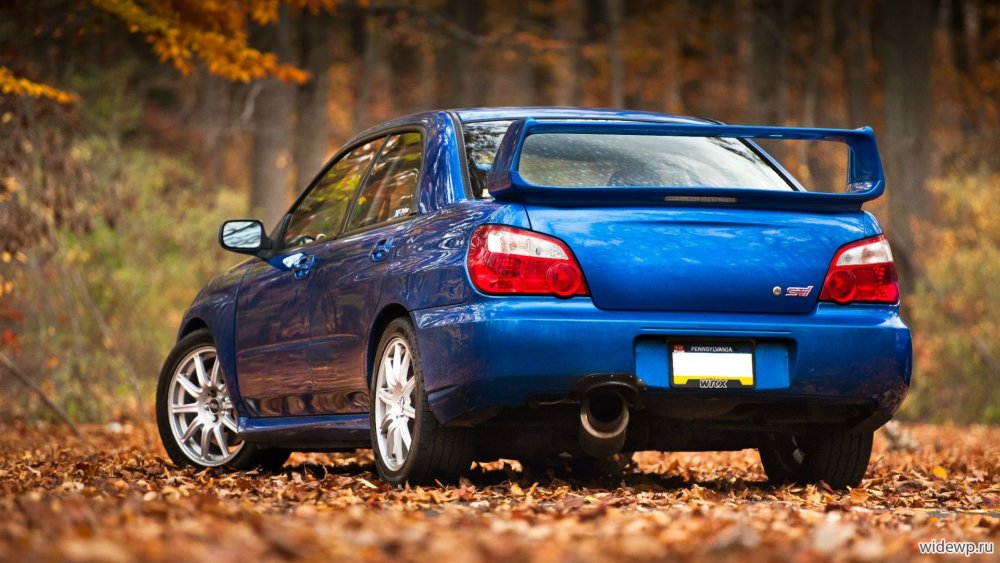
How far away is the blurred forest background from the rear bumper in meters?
5.57

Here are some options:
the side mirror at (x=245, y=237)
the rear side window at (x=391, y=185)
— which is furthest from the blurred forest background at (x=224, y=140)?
the rear side window at (x=391, y=185)

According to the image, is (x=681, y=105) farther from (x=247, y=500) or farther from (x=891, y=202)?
(x=247, y=500)

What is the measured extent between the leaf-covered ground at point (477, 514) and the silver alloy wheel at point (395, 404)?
0.64 feet

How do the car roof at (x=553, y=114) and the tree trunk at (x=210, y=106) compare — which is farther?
the tree trunk at (x=210, y=106)

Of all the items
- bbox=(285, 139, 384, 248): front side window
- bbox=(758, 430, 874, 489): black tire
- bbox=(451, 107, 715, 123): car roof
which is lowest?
bbox=(758, 430, 874, 489): black tire

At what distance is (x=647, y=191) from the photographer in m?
6.36

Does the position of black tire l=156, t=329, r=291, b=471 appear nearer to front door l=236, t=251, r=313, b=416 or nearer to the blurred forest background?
front door l=236, t=251, r=313, b=416

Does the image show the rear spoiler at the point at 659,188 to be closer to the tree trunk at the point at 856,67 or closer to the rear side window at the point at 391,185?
the rear side window at the point at 391,185

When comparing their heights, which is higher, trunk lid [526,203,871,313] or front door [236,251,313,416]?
trunk lid [526,203,871,313]

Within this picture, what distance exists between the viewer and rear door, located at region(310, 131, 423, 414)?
6.98 meters

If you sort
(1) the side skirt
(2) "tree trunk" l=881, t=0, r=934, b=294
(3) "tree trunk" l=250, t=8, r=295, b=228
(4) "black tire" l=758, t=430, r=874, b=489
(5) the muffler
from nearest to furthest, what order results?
(5) the muffler < (4) "black tire" l=758, t=430, r=874, b=489 < (1) the side skirt < (3) "tree trunk" l=250, t=8, r=295, b=228 < (2) "tree trunk" l=881, t=0, r=934, b=294

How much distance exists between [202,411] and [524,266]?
10.3 feet

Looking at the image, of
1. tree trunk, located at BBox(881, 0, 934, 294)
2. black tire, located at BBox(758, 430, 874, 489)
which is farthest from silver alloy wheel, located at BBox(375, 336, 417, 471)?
tree trunk, located at BBox(881, 0, 934, 294)

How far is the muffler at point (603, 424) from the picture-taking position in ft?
20.9
